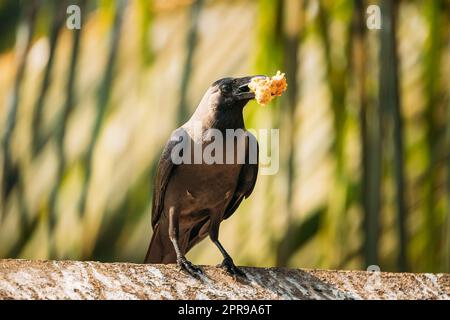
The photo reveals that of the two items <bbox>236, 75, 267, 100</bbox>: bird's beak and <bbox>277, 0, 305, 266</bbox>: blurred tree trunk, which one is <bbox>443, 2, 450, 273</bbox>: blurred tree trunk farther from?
<bbox>236, 75, 267, 100</bbox>: bird's beak

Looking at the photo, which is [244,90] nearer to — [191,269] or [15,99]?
[191,269]

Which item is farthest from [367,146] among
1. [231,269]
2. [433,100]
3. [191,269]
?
[191,269]

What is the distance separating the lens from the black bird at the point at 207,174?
423 cm

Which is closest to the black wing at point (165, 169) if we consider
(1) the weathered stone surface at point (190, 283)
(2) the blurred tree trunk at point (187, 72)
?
(1) the weathered stone surface at point (190, 283)

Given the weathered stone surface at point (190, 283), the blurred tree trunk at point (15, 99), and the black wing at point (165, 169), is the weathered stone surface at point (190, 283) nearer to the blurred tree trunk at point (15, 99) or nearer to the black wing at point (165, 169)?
the black wing at point (165, 169)

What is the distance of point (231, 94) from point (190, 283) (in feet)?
Answer: 4.41

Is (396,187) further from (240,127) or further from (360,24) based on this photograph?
(240,127)

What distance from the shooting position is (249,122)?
575 cm

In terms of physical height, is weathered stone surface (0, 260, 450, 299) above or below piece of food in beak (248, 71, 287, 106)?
below

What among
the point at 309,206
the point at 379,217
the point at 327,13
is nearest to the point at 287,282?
the point at 379,217

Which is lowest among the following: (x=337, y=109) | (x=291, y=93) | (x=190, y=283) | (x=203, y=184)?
(x=190, y=283)

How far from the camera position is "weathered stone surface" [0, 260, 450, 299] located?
3.07 meters

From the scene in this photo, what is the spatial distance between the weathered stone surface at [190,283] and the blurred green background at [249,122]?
2102 millimetres

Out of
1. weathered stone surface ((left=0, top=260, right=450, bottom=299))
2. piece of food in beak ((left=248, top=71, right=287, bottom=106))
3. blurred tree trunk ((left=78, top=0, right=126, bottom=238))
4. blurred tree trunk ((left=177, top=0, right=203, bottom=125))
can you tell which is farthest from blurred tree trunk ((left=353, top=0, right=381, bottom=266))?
weathered stone surface ((left=0, top=260, right=450, bottom=299))
